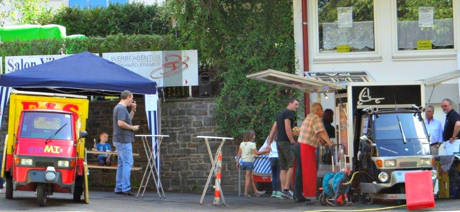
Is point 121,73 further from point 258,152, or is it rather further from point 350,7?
point 350,7

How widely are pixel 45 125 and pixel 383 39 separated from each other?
8852 millimetres

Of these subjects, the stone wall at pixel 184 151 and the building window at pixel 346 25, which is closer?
the stone wall at pixel 184 151

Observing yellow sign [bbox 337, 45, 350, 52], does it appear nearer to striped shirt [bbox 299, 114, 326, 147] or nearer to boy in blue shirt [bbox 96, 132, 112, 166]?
striped shirt [bbox 299, 114, 326, 147]

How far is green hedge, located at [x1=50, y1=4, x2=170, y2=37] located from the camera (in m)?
30.4

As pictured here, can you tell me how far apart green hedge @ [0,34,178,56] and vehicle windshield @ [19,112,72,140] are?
239 inches

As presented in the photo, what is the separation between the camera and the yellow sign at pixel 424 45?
21312 mm

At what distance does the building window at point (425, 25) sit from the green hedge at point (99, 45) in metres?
5.41

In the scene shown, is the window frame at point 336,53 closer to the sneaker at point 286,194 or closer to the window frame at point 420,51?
the window frame at point 420,51

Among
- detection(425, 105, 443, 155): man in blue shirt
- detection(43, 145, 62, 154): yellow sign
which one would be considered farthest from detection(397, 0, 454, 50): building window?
detection(43, 145, 62, 154): yellow sign

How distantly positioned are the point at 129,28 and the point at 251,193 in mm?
12416

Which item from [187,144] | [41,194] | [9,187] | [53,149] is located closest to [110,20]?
[187,144]

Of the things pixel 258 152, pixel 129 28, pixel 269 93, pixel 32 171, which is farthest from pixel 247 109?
pixel 129 28

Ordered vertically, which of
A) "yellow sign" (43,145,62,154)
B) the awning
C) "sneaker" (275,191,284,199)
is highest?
the awning

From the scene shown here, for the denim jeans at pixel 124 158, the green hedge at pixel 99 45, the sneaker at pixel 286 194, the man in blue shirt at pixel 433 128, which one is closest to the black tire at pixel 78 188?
the denim jeans at pixel 124 158
